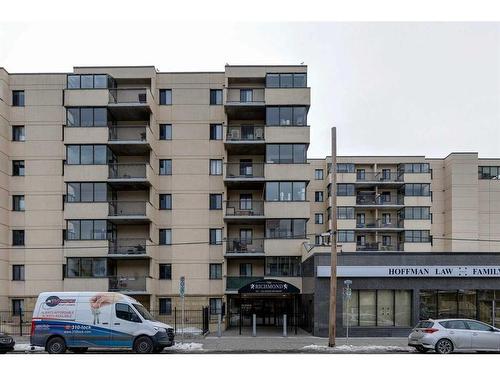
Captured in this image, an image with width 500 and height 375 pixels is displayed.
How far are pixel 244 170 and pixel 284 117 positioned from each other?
4834 mm

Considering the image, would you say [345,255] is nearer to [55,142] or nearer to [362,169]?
[55,142]

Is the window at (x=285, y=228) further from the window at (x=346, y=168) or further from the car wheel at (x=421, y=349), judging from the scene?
the window at (x=346, y=168)

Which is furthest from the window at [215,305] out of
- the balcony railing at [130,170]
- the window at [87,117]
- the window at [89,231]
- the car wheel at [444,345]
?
the car wheel at [444,345]

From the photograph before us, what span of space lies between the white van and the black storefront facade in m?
10.2

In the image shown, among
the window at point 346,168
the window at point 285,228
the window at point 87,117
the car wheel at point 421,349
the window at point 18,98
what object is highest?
the window at point 18,98

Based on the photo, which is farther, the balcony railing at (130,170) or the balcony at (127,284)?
the balcony railing at (130,170)

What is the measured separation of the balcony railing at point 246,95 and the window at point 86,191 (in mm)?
11197

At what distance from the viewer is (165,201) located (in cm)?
3631

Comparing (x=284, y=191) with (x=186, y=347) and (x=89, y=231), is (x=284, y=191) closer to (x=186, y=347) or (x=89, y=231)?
(x=89, y=231)

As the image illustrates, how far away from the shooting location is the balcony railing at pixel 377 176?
61.1 meters

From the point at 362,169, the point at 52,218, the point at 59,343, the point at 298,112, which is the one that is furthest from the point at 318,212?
the point at 59,343

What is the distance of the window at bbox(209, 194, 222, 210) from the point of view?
1420 inches

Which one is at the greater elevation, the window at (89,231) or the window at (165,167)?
the window at (165,167)

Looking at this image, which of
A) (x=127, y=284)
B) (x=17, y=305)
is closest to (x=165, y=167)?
(x=127, y=284)
